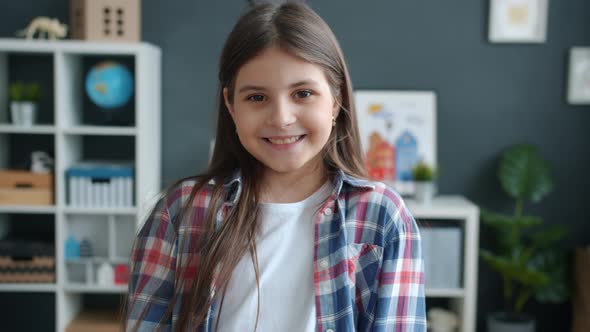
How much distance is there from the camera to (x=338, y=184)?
1.34 metres

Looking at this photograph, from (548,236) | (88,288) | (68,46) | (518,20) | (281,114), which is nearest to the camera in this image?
(281,114)

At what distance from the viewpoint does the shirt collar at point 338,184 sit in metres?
1.33

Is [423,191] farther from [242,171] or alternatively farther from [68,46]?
[242,171]

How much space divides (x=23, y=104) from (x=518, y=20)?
2390mm

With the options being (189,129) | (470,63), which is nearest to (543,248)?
(470,63)

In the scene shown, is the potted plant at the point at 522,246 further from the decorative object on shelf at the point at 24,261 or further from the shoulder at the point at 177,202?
the shoulder at the point at 177,202

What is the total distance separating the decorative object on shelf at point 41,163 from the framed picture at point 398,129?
4.89ft

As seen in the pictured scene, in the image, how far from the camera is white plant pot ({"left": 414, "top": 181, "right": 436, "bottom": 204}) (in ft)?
11.0

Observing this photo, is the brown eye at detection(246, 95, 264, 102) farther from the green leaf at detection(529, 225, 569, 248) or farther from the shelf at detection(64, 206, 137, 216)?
the green leaf at detection(529, 225, 569, 248)

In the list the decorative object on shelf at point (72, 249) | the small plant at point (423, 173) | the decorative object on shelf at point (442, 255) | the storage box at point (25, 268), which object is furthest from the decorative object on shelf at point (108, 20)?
the decorative object on shelf at point (442, 255)

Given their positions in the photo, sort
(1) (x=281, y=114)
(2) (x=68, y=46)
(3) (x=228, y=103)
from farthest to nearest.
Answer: (2) (x=68, y=46), (3) (x=228, y=103), (1) (x=281, y=114)

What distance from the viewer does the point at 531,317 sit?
354 centimetres

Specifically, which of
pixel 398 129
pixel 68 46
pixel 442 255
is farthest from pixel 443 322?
pixel 68 46

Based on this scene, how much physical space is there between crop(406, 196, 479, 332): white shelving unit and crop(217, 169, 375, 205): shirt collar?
1980mm
